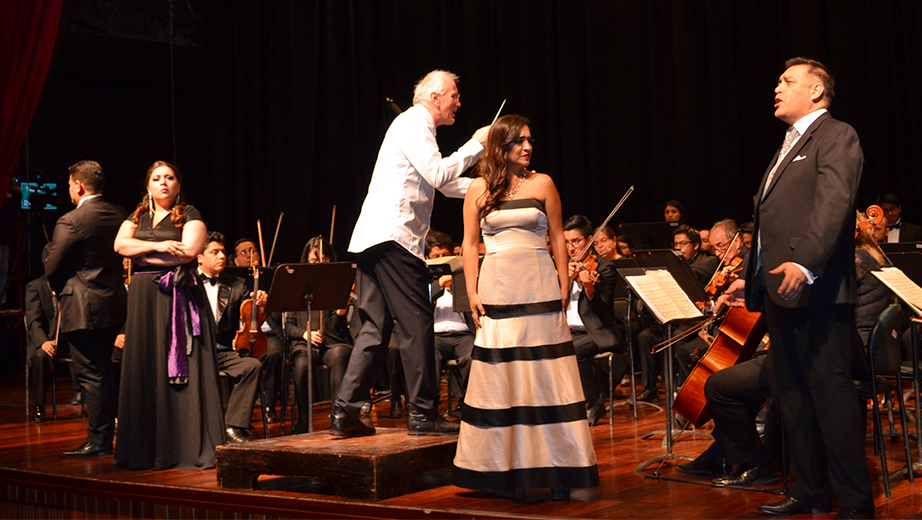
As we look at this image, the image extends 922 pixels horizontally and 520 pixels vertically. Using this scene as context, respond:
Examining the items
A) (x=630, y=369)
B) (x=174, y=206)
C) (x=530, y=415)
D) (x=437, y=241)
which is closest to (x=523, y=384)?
(x=530, y=415)

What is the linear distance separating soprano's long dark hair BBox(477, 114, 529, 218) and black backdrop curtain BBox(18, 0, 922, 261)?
4.84m

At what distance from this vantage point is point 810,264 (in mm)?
2580

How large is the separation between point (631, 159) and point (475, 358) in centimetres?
535

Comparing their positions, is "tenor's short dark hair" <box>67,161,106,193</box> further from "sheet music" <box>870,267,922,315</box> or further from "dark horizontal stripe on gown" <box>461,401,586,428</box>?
"sheet music" <box>870,267,922,315</box>

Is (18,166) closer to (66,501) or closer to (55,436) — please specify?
(55,436)

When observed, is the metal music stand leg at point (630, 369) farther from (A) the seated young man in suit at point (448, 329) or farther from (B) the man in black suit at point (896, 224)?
(B) the man in black suit at point (896, 224)

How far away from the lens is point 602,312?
5141 millimetres

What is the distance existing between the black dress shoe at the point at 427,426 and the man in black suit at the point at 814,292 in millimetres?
1205

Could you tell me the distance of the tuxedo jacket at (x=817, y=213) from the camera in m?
2.59

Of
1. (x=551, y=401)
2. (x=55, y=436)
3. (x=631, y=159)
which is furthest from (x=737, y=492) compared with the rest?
(x=631, y=159)

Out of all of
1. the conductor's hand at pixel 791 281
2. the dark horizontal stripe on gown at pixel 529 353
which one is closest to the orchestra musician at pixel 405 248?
the dark horizontal stripe on gown at pixel 529 353

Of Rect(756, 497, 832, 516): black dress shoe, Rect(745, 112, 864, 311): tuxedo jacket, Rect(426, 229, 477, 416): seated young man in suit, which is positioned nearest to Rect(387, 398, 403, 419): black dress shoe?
Rect(426, 229, 477, 416): seated young man in suit

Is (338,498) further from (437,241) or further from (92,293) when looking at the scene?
(437,241)

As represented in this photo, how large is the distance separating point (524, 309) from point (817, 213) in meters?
0.97
